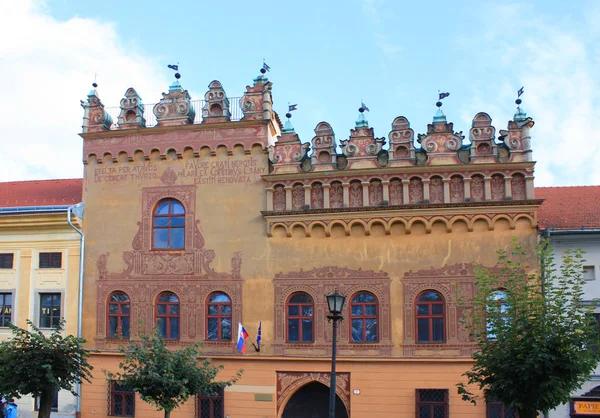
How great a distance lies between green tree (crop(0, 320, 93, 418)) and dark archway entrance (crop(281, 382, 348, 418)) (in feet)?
24.6

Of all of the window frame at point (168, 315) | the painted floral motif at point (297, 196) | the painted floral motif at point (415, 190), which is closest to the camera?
the painted floral motif at point (415, 190)

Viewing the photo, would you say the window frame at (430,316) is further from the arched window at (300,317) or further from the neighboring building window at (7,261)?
the neighboring building window at (7,261)

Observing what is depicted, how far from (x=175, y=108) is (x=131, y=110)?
5.92 ft

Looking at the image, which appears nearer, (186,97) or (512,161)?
(512,161)

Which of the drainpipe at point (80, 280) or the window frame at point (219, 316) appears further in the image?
the drainpipe at point (80, 280)

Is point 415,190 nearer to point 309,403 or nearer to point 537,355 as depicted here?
point 309,403

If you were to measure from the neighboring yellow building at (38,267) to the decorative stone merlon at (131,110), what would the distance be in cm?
382

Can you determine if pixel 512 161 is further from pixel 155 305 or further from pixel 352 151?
pixel 155 305

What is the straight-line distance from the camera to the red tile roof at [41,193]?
2745 centimetres

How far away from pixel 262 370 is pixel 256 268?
3528 mm

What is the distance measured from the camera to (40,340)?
66.0 ft

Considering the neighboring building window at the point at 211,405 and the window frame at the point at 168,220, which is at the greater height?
the window frame at the point at 168,220

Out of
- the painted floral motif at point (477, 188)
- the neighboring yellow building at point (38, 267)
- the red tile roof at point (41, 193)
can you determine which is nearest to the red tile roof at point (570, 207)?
the painted floral motif at point (477, 188)

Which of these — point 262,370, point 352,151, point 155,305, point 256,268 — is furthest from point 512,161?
point 155,305
